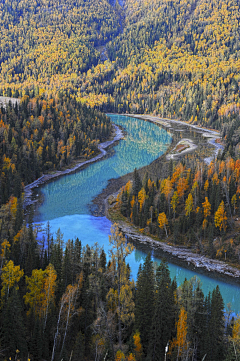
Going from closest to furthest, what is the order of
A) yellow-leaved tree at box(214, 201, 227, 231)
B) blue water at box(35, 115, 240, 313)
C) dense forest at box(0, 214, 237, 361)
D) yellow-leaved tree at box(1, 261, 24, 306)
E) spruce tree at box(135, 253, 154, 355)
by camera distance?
dense forest at box(0, 214, 237, 361), spruce tree at box(135, 253, 154, 355), yellow-leaved tree at box(1, 261, 24, 306), blue water at box(35, 115, 240, 313), yellow-leaved tree at box(214, 201, 227, 231)

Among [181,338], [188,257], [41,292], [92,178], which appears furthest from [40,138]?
[181,338]

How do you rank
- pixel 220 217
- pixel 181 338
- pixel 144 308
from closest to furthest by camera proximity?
pixel 181 338 → pixel 144 308 → pixel 220 217

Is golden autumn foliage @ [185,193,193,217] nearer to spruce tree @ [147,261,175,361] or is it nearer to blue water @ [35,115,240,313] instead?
blue water @ [35,115,240,313]

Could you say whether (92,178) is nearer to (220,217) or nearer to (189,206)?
(189,206)

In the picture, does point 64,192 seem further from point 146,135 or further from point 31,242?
point 146,135

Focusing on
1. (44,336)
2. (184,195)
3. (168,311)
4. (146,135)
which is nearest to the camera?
(44,336)

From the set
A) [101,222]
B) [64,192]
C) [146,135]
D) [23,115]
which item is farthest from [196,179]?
[146,135]

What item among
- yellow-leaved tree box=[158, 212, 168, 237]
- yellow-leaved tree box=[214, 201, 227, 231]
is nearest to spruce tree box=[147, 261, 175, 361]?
yellow-leaved tree box=[214, 201, 227, 231]

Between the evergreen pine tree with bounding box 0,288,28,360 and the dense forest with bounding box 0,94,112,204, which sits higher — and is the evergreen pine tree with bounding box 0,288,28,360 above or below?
below
